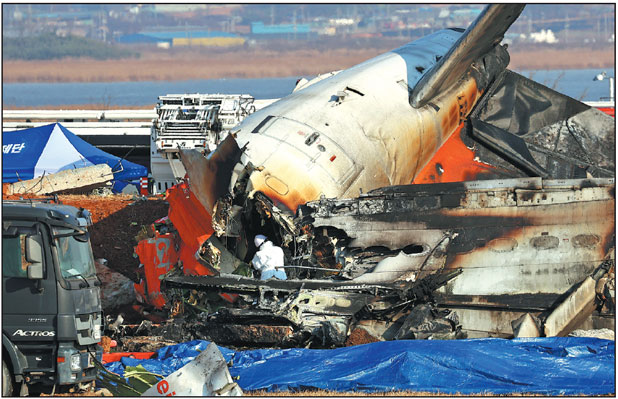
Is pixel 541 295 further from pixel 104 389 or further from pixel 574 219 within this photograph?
pixel 104 389

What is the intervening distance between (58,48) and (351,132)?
10914 cm

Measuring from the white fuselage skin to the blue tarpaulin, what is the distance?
4320 millimetres

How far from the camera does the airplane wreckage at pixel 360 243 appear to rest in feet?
55.9

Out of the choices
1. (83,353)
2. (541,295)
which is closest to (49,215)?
(83,353)

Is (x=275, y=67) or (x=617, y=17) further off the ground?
(x=275, y=67)

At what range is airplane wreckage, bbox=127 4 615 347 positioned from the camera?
55.9 feet

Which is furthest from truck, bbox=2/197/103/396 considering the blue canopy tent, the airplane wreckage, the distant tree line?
the distant tree line

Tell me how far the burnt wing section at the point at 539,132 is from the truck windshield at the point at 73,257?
13138 mm

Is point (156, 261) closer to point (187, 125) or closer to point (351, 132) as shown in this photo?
point (351, 132)

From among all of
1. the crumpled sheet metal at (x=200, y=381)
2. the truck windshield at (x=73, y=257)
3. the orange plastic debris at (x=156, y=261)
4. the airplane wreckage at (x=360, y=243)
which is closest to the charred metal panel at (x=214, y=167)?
the airplane wreckage at (x=360, y=243)

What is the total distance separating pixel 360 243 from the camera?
18656 mm

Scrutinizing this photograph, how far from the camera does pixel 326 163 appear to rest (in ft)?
64.2

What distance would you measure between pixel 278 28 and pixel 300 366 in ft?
447

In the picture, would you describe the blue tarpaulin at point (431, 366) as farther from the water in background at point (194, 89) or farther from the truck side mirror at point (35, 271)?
the water in background at point (194, 89)
